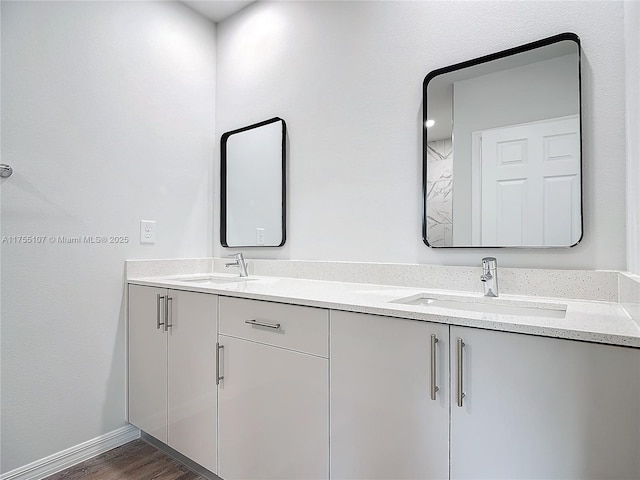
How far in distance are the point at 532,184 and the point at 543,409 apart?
784 mm

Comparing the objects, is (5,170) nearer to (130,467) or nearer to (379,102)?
(130,467)

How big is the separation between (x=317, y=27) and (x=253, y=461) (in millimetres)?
1976

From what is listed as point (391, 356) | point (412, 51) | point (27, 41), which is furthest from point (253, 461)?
point (27, 41)

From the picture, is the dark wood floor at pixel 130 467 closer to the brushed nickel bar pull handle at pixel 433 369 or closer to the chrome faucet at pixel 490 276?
the brushed nickel bar pull handle at pixel 433 369

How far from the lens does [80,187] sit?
1755mm

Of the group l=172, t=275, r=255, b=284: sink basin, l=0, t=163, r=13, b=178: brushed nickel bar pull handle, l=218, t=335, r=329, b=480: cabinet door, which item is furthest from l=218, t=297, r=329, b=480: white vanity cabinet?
l=0, t=163, r=13, b=178: brushed nickel bar pull handle

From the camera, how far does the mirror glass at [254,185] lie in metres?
2.05

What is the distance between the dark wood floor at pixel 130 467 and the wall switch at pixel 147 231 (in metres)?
1.04

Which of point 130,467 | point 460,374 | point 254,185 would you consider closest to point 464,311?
point 460,374

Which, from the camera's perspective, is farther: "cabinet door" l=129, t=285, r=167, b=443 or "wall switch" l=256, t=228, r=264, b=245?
"wall switch" l=256, t=228, r=264, b=245

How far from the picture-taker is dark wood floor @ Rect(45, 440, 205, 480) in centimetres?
163

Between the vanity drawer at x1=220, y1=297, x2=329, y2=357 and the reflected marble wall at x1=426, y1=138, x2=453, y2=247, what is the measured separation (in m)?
0.61

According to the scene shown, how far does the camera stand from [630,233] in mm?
1099

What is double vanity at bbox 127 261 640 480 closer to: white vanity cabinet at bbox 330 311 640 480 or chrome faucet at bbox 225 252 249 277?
white vanity cabinet at bbox 330 311 640 480
